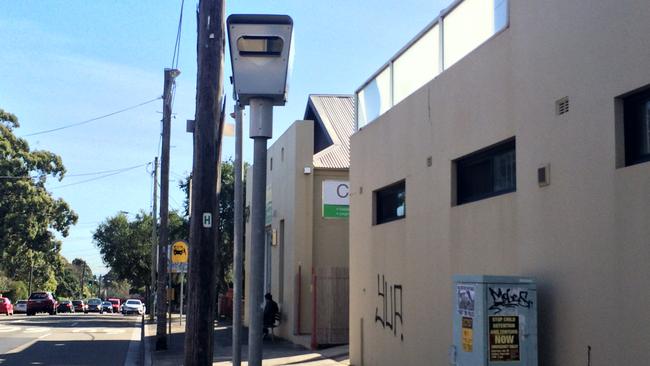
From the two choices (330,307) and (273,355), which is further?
(330,307)

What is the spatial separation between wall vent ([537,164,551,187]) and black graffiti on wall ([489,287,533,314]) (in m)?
1.14

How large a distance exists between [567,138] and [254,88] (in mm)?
3426

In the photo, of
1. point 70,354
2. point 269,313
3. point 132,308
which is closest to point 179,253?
point 269,313

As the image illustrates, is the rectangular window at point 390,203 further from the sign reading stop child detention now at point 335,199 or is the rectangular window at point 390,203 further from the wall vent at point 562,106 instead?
A: the sign reading stop child detention now at point 335,199

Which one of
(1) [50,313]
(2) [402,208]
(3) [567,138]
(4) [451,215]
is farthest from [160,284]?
(1) [50,313]

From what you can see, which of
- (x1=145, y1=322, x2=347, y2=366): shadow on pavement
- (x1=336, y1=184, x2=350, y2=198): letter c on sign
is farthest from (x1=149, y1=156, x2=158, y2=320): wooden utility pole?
(x1=336, y1=184, x2=350, y2=198): letter c on sign

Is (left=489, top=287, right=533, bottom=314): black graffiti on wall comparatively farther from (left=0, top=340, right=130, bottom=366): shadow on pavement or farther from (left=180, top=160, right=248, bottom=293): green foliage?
(left=180, top=160, right=248, bottom=293): green foliage

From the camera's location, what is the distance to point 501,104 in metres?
8.69

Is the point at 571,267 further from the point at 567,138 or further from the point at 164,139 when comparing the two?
the point at 164,139

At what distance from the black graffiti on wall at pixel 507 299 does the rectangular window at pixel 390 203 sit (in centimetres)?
495

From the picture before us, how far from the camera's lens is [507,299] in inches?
287

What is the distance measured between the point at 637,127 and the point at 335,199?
14776 millimetres

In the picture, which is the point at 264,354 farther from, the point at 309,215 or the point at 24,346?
the point at 24,346

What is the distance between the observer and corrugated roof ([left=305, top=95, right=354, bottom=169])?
21347 millimetres
